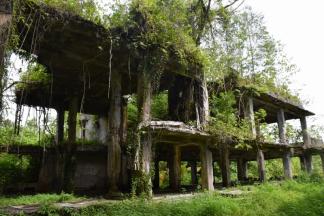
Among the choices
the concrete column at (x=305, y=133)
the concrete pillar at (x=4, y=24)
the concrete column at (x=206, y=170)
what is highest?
the concrete pillar at (x=4, y=24)

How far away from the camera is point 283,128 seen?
19.5m

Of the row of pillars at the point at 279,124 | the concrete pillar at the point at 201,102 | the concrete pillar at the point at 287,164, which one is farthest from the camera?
the concrete pillar at the point at 287,164

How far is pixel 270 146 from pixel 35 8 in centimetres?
1277

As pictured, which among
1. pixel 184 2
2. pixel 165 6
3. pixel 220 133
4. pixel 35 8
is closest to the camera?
pixel 35 8

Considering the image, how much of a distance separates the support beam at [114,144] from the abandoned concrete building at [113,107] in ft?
0.11

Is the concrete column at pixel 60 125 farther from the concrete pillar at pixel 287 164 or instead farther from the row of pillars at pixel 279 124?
the concrete pillar at pixel 287 164

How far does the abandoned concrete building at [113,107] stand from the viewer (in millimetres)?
10531

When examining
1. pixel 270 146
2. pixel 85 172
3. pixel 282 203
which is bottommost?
pixel 282 203

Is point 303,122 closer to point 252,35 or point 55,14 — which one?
point 252,35

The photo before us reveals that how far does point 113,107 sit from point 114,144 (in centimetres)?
141

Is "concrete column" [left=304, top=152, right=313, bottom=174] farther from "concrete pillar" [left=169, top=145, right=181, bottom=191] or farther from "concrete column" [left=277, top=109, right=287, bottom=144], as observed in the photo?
"concrete pillar" [left=169, top=145, right=181, bottom=191]

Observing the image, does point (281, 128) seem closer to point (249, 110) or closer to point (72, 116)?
point (249, 110)

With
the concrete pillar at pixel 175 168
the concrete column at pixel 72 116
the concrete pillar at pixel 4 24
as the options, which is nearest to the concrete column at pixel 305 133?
the concrete pillar at pixel 175 168

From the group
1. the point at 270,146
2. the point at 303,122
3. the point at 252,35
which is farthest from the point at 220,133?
the point at 252,35
